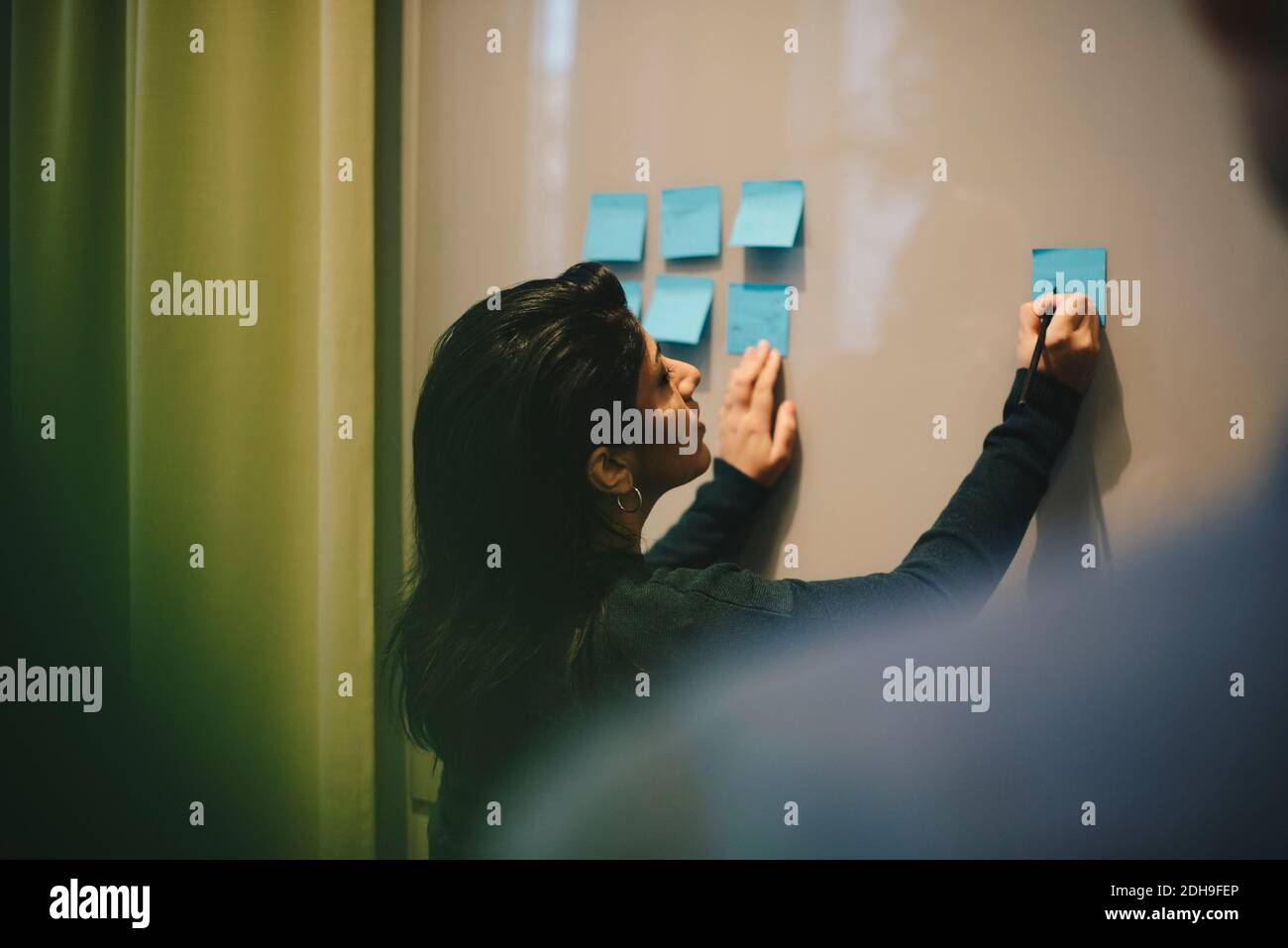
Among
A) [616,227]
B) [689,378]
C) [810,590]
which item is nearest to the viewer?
[810,590]

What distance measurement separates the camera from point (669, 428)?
2.98 feet

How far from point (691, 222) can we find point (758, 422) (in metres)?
0.24

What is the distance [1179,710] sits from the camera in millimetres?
884

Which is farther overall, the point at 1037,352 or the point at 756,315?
the point at 756,315

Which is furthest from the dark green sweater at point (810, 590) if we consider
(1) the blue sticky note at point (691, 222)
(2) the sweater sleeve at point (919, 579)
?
(1) the blue sticky note at point (691, 222)

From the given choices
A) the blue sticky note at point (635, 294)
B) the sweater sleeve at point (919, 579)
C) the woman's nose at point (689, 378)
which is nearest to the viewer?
the sweater sleeve at point (919, 579)

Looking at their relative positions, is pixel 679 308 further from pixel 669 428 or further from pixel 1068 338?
pixel 1068 338

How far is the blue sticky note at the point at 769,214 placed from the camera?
0.96 meters

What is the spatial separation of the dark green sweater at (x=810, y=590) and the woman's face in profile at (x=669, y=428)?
0.28 feet

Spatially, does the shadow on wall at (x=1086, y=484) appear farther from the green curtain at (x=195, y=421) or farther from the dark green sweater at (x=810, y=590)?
the green curtain at (x=195, y=421)

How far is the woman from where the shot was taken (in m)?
0.83

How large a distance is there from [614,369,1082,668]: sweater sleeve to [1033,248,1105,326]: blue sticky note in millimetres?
93

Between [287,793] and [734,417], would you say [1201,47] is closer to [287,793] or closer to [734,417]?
[734,417]

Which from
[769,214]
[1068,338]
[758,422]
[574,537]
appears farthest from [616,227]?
[1068,338]
